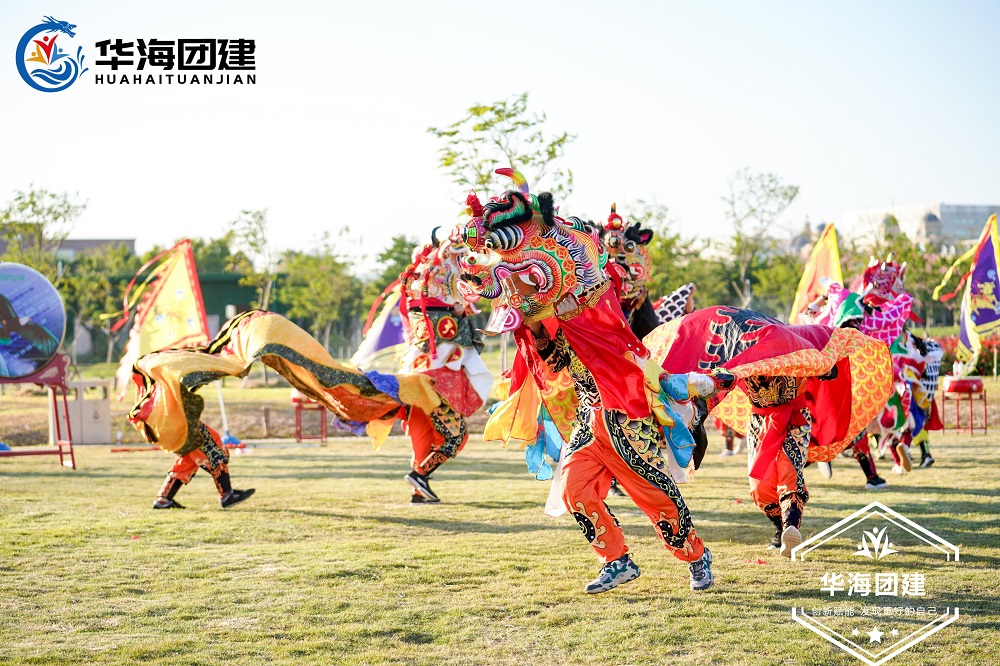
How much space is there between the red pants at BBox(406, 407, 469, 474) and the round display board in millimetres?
4449

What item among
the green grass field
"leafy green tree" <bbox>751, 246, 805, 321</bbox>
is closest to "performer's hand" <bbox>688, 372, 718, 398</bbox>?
the green grass field

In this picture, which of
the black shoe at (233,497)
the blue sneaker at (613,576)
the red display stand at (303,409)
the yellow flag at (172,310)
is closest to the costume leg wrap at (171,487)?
the black shoe at (233,497)

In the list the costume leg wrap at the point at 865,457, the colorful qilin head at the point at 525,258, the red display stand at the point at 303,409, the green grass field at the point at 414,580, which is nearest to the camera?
the green grass field at the point at 414,580

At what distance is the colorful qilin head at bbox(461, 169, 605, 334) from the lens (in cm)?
486

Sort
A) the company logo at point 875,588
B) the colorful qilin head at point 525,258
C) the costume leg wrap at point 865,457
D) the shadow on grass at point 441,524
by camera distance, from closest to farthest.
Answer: the company logo at point 875,588 → the colorful qilin head at point 525,258 → the shadow on grass at point 441,524 → the costume leg wrap at point 865,457

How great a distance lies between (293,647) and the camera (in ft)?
14.0

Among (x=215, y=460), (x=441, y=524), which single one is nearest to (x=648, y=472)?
(x=441, y=524)

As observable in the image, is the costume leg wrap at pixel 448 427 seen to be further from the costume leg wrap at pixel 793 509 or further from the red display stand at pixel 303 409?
the red display stand at pixel 303 409

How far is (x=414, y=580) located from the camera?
551 cm

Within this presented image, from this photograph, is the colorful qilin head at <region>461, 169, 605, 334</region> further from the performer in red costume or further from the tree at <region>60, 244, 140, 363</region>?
the tree at <region>60, 244, 140, 363</region>

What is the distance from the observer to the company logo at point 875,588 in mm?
4348

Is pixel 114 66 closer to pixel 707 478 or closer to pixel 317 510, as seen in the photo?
pixel 317 510

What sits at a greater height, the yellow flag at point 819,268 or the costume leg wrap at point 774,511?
the yellow flag at point 819,268

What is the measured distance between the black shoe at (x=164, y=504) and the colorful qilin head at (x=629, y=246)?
13.5 feet
